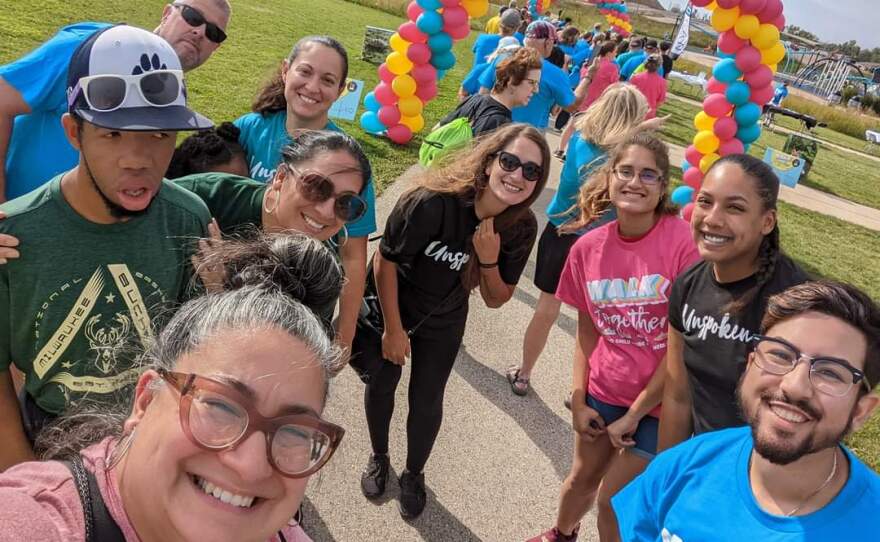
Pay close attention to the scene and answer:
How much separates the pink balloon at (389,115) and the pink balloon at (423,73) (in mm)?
557

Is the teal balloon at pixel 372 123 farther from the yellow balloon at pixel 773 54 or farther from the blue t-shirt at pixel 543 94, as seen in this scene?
the yellow balloon at pixel 773 54

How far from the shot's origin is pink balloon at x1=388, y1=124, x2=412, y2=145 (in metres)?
8.30

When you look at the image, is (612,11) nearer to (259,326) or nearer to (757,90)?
(757,90)

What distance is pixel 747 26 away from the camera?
→ 5980 mm

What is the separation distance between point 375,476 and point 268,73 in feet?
20.8

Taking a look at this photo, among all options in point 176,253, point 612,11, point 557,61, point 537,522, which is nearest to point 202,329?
point 176,253

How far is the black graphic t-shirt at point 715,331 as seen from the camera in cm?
197

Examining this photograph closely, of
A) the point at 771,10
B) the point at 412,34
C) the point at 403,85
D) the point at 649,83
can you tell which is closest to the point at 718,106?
the point at 771,10

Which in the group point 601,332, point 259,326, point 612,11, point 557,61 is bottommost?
point 601,332

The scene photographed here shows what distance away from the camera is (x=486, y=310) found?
5109 mm

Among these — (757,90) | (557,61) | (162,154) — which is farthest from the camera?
(557,61)

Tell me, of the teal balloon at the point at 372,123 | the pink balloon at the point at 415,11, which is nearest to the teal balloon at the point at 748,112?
the pink balloon at the point at 415,11

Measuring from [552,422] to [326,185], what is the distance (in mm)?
2582

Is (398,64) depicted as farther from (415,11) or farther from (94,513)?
(94,513)
